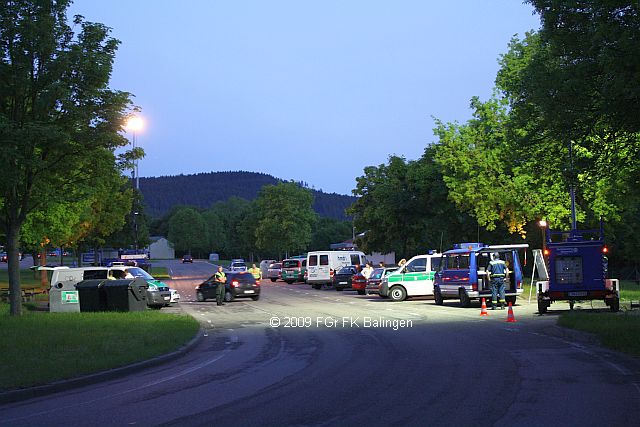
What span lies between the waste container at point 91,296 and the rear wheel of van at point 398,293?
44.5 ft

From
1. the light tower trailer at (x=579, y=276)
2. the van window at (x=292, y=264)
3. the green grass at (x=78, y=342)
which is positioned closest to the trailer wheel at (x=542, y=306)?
the light tower trailer at (x=579, y=276)

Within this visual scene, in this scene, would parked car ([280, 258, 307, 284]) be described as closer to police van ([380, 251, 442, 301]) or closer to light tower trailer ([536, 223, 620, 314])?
police van ([380, 251, 442, 301])

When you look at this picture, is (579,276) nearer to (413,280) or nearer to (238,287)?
(413,280)

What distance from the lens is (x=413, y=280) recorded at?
34781mm

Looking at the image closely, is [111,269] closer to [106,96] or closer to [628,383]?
[106,96]

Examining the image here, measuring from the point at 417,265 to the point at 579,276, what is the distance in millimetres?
11071

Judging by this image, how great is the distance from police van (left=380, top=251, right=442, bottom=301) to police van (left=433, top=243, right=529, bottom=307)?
4437mm

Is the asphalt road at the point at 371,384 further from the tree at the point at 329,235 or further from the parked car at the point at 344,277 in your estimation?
the tree at the point at 329,235

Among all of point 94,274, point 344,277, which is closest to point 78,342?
point 94,274

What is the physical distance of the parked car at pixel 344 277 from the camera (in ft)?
153

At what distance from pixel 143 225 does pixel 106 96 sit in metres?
82.1

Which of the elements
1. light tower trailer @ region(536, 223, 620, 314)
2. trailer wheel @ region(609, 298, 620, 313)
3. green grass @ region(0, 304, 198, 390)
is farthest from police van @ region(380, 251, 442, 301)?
green grass @ region(0, 304, 198, 390)

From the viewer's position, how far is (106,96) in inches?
990

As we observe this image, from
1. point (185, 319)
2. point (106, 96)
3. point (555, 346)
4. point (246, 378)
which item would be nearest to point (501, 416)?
point (246, 378)
